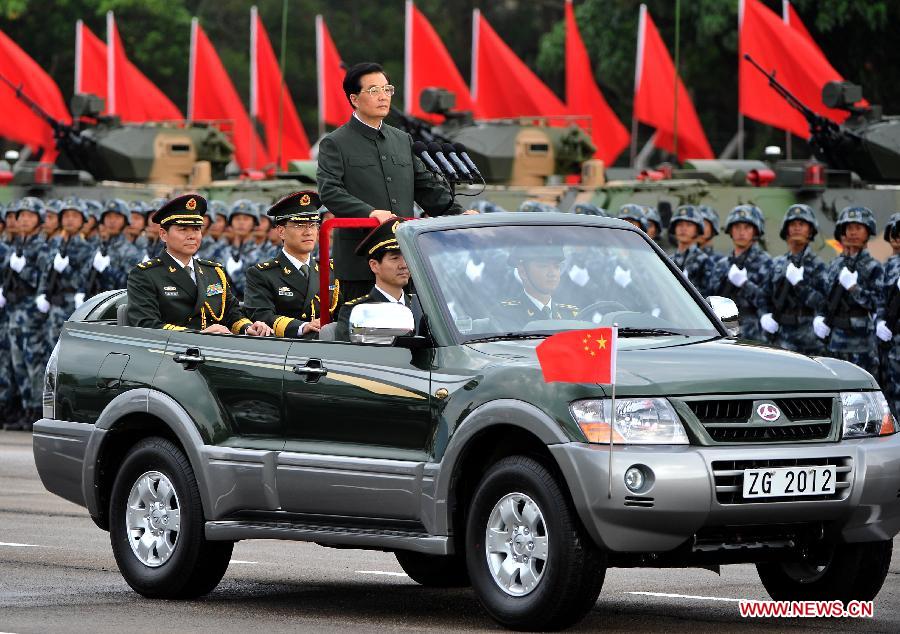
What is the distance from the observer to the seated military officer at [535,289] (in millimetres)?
10117

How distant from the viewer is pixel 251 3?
228ft

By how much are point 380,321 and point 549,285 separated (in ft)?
2.93

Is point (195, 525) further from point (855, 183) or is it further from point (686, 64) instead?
point (686, 64)

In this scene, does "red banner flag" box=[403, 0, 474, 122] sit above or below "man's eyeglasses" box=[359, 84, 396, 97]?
above

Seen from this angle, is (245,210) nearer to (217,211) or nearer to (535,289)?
(217,211)

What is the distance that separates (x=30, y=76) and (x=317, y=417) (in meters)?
27.7

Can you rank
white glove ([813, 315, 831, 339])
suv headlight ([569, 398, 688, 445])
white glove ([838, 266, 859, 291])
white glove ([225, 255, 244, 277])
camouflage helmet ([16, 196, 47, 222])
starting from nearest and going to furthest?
suv headlight ([569, 398, 688, 445]) < white glove ([838, 266, 859, 291]) < white glove ([813, 315, 831, 339]) < white glove ([225, 255, 244, 277]) < camouflage helmet ([16, 196, 47, 222])

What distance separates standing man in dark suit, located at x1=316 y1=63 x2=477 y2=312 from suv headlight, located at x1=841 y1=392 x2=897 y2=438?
2875 millimetres

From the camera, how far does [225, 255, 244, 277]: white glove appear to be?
81.0 ft

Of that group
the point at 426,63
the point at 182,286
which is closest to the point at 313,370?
the point at 182,286

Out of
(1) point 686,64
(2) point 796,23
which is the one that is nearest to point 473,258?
(2) point 796,23

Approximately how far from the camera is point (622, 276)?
10.5m

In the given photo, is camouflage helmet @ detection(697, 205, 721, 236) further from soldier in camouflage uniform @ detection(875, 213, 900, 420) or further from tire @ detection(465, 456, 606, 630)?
tire @ detection(465, 456, 606, 630)

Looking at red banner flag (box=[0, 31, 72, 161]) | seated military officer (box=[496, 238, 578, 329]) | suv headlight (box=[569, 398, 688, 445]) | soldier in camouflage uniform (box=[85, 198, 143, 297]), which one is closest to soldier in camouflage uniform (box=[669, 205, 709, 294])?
soldier in camouflage uniform (box=[85, 198, 143, 297])
